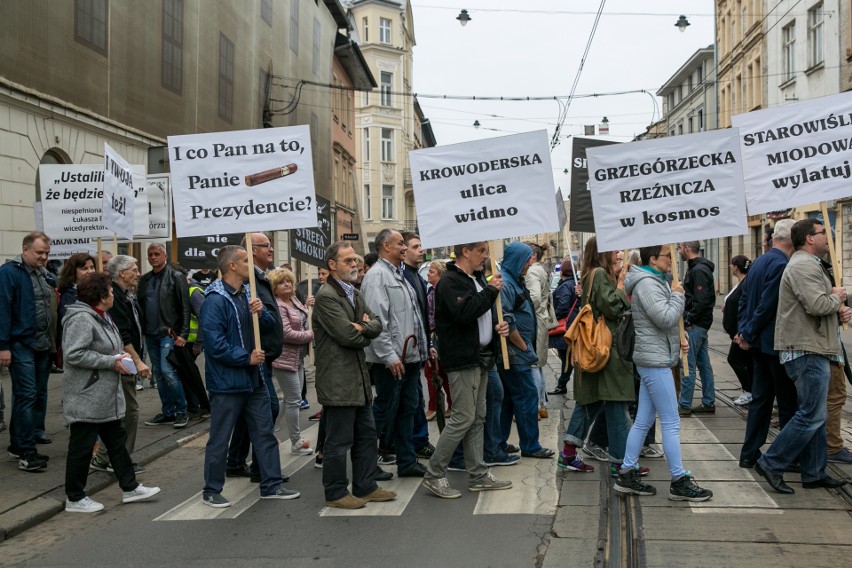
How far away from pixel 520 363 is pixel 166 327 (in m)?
4.41

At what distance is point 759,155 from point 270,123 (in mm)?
23604

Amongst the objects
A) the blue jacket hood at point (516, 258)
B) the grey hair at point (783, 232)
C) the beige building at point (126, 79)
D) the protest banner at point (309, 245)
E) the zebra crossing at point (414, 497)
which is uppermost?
the beige building at point (126, 79)

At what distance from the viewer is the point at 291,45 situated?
31.3 metres

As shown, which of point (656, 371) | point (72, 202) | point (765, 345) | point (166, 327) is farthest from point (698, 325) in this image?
point (72, 202)

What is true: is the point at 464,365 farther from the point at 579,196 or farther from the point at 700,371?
the point at 579,196

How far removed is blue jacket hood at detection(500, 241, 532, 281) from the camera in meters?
7.57

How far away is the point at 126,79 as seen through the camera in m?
17.2

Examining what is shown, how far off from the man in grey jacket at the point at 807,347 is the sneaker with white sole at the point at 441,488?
2270 millimetres

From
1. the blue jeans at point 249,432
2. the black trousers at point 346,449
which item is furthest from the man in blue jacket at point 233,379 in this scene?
the black trousers at point 346,449

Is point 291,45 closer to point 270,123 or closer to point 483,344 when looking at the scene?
point 270,123

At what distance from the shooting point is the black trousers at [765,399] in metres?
6.62

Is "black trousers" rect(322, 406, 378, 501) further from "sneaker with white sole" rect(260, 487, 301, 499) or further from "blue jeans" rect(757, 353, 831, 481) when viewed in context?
"blue jeans" rect(757, 353, 831, 481)

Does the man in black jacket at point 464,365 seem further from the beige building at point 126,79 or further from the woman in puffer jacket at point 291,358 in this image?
the beige building at point 126,79

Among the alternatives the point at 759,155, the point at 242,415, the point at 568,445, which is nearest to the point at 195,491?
the point at 242,415
